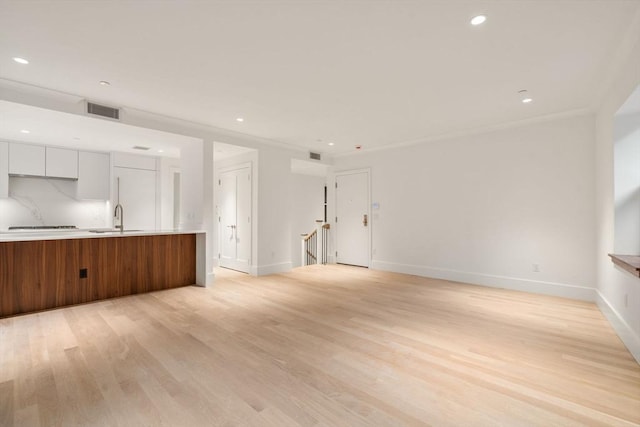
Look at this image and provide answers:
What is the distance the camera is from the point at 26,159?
5539 millimetres

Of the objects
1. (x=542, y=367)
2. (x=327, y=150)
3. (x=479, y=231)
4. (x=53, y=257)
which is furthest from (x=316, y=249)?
(x=542, y=367)

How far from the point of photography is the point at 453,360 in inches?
97.0

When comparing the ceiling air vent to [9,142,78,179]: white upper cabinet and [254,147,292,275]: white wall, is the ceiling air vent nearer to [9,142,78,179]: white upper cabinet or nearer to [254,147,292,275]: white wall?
[254,147,292,275]: white wall

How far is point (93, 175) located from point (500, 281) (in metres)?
8.24

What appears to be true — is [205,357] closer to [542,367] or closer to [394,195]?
[542,367]

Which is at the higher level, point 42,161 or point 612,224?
point 42,161

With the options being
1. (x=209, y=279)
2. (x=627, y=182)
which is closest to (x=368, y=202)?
(x=209, y=279)

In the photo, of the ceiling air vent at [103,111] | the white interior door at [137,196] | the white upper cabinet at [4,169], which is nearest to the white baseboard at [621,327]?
the ceiling air vent at [103,111]

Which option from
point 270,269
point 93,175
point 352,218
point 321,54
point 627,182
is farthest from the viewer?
point 352,218

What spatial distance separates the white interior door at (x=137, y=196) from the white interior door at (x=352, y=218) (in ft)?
14.3

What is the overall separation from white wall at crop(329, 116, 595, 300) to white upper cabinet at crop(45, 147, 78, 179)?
6346 mm

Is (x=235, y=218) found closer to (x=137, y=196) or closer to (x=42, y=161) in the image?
(x=137, y=196)

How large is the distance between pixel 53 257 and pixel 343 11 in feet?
15.0

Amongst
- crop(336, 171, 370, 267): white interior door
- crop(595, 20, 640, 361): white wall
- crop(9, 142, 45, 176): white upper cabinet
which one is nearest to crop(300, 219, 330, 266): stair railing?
crop(336, 171, 370, 267): white interior door
